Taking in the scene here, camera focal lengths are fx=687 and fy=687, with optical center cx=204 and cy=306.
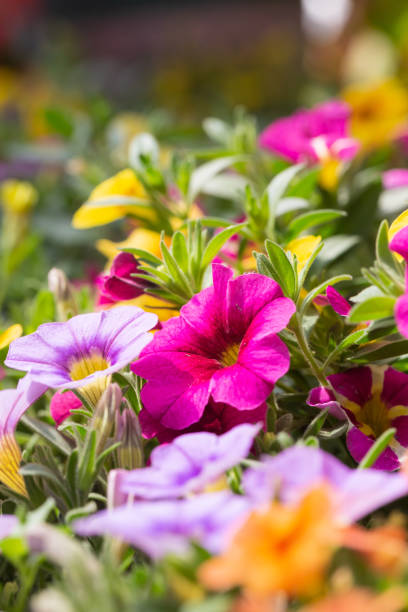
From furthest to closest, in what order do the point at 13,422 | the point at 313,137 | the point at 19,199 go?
the point at 19,199
the point at 313,137
the point at 13,422

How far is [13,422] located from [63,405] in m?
0.06

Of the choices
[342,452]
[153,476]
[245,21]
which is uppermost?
[245,21]

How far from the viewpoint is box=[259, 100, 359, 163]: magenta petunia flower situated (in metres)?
0.80

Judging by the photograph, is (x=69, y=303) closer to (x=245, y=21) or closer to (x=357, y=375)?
(x=357, y=375)

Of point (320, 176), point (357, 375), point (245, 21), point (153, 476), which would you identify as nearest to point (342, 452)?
point (357, 375)

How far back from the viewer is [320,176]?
0.76 metres

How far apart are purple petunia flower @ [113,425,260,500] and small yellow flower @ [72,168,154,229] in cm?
33

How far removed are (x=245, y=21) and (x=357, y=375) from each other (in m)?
2.85

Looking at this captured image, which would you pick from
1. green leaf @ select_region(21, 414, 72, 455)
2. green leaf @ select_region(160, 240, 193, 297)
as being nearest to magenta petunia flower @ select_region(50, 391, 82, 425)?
green leaf @ select_region(21, 414, 72, 455)

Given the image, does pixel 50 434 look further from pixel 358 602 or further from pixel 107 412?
pixel 358 602

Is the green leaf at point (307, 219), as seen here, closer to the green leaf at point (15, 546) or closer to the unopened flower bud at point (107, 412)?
the unopened flower bud at point (107, 412)

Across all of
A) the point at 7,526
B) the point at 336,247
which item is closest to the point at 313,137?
the point at 336,247

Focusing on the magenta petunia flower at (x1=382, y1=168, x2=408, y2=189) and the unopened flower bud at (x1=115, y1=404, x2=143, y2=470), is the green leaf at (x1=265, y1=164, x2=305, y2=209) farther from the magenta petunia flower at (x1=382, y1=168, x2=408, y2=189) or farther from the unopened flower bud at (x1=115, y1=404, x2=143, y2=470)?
the unopened flower bud at (x1=115, y1=404, x2=143, y2=470)

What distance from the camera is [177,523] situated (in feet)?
1.01
